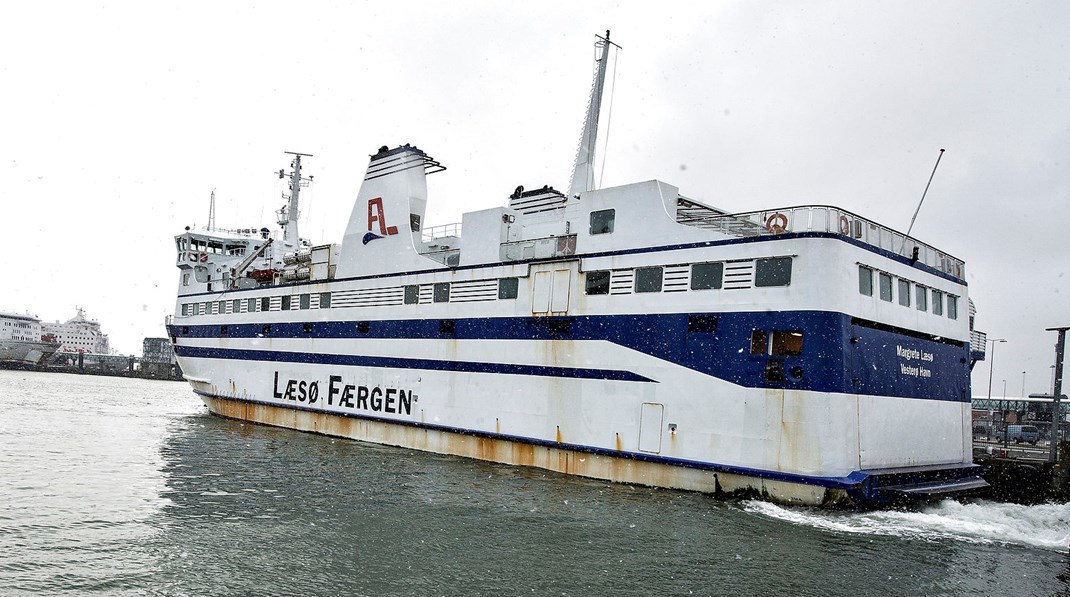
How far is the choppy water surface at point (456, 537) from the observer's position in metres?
8.30

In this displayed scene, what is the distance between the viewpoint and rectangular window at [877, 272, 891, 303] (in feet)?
46.0

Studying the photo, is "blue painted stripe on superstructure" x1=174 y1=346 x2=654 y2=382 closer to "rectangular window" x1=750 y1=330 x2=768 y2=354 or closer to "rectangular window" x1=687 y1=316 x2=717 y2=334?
"rectangular window" x1=687 y1=316 x2=717 y2=334

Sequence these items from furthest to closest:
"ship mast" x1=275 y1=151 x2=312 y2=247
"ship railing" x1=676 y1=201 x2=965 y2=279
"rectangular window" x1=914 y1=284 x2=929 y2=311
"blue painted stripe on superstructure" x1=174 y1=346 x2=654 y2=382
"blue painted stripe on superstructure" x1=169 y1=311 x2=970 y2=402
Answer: "ship mast" x1=275 y1=151 x2=312 y2=247, "blue painted stripe on superstructure" x1=174 y1=346 x2=654 y2=382, "rectangular window" x1=914 y1=284 x2=929 y2=311, "ship railing" x1=676 y1=201 x2=965 y2=279, "blue painted stripe on superstructure" x1=169 y1=311 x2=970 y2=402

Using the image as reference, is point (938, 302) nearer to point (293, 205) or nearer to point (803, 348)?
point (803, 348)

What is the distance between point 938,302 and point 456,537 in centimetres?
1219

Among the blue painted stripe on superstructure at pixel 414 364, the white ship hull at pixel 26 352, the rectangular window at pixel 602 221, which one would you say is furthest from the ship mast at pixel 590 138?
the white ship hull at pixel 26 352

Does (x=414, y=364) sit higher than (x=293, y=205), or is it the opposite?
(x=293, y=205)

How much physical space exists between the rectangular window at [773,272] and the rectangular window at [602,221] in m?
3.70

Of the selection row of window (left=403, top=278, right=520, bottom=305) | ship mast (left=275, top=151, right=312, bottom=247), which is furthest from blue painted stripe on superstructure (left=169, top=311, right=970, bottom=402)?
ship mast (left=275, top=151, right=312, bottom=247)

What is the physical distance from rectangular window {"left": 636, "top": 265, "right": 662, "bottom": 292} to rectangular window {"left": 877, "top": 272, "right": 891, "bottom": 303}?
4.33 metres

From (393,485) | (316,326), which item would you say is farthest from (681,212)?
(316,326)

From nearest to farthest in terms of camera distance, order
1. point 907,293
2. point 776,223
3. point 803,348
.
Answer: point 803,348 < point 776,223 < point 907,293

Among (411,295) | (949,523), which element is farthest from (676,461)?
(411,295)

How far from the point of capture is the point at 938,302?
15797mm
